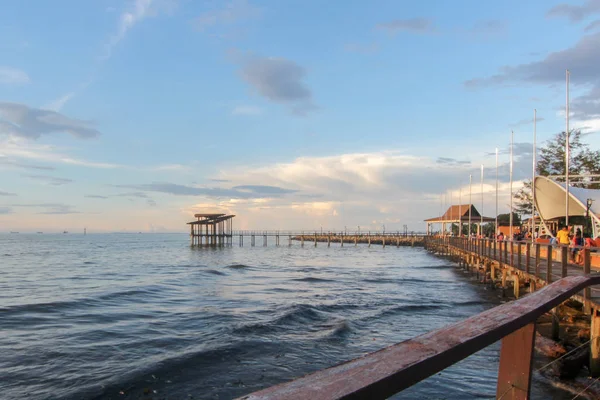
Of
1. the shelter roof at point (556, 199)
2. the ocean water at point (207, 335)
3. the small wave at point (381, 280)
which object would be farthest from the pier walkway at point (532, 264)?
the shelter roof at point (556, 199)

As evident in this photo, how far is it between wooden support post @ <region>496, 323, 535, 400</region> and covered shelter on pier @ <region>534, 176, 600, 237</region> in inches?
1110

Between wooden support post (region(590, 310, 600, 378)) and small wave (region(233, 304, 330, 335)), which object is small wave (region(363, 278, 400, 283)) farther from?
wooden support post (region(590, 310, 600, 378))

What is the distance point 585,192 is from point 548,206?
435 cm

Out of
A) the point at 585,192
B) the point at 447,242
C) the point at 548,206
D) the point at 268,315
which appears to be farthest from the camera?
the point at 447,242

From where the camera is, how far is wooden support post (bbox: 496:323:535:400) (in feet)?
6.52

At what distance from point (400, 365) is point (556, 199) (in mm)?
34351

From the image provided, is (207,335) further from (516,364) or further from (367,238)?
(367,238)

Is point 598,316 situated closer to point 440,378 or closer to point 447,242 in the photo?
point 440,378

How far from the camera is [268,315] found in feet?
47.0

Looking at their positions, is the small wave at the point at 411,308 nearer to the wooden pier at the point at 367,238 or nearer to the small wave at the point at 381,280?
the small wave at the point at 381,280

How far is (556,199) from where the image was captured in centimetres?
3122

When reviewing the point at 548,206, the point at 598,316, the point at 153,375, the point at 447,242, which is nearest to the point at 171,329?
the point at 153,375

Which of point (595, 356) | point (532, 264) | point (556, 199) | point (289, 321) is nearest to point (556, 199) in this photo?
point (556, 199)

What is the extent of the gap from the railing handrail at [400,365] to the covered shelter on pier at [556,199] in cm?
2854
